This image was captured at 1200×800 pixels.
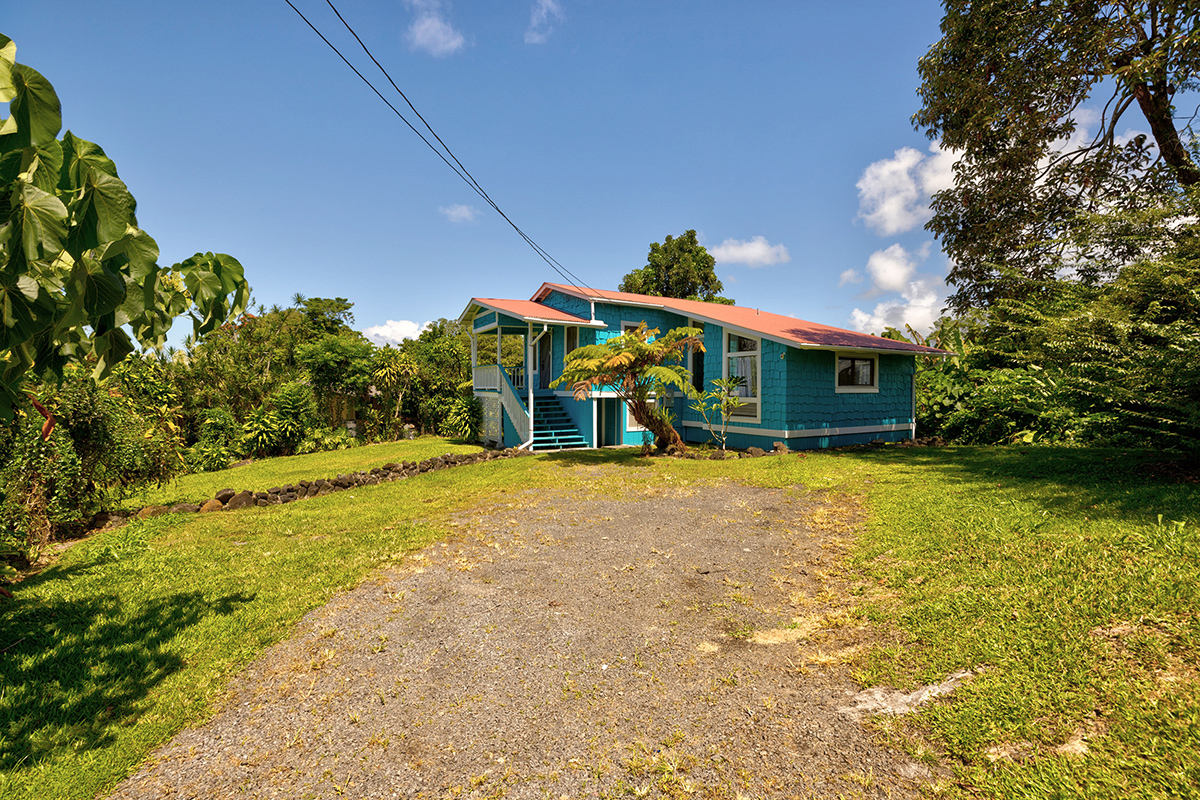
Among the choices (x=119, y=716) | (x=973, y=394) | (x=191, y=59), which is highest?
(x=191, y=59)

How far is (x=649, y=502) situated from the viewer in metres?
8.37

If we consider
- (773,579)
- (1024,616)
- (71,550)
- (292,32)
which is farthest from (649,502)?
(292,32)

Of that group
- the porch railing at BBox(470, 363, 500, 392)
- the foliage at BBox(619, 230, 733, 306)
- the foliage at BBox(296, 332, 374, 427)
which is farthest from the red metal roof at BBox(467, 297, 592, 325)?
the foliage at BBox(619, 230, 733, 306)

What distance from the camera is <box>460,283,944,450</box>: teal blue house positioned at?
13.5m

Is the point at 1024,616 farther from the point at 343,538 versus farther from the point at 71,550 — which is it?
the point at 71,550

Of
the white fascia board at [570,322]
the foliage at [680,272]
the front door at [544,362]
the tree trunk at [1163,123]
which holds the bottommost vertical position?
the front door at [544,362]

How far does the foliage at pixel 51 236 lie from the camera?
1.36 m

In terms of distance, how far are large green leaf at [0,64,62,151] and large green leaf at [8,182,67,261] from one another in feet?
0.37

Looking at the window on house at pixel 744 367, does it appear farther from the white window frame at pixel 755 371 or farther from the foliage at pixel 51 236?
the foliage at pixel 51 236

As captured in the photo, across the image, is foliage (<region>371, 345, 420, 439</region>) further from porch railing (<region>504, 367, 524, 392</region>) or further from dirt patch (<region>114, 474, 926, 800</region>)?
dirt patch (<region>114, 474, 926, 800</region>)

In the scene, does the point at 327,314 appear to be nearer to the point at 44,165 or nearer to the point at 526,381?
the point at 526,381

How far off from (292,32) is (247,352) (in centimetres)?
1258

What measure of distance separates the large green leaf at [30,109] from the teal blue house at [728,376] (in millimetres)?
12631

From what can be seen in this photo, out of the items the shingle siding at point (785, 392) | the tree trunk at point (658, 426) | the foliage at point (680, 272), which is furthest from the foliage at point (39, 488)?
the foliage at point (680, 272)
